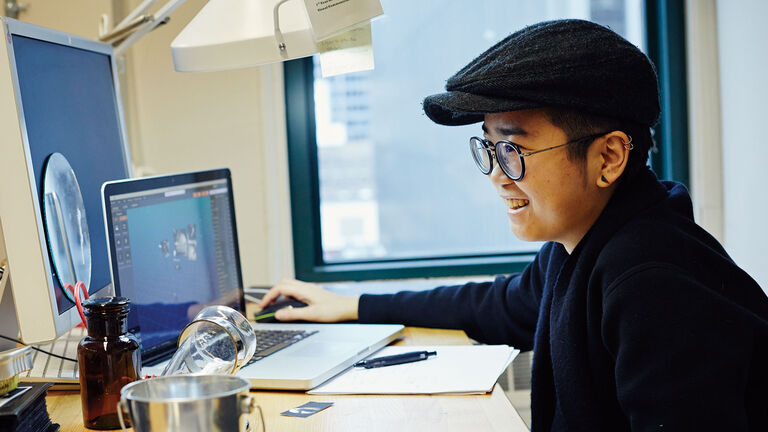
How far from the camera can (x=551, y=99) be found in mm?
934

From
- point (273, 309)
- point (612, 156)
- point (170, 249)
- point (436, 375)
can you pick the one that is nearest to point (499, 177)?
point (612, 156)

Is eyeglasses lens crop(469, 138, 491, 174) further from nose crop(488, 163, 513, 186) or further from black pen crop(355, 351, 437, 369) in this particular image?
black pen crop(355, 351, 437, 369)

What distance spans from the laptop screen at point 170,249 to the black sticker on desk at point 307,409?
0.95ft

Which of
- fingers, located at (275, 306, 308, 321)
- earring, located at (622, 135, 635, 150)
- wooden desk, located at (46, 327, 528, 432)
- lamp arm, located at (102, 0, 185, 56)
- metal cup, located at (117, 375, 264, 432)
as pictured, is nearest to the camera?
metal cup, located at (117, 375, 264, 432)

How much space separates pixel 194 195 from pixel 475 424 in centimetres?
65

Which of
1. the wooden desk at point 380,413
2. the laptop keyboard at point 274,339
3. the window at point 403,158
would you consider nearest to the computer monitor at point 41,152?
the wooden desk at point 380,413

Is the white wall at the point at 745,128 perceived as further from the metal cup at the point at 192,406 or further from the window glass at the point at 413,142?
the metal cup at the point at 192,406

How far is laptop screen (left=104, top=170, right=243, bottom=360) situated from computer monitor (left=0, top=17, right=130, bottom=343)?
0.08 metres

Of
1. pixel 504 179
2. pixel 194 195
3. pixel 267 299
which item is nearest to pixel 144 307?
pixel 194 195

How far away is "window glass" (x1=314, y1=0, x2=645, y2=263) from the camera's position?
2.34 meters

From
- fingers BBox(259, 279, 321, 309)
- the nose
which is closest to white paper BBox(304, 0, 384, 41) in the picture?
the nose

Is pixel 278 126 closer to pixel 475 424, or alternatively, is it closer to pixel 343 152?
pixel 343 152

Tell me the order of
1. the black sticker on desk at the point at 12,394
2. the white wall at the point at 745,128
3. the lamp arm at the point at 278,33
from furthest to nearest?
the white wall at the point at 745,128 < the lamp arm at the point at 278,33 < the black sticker on desk at the point at 12,394

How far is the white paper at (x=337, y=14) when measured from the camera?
1065 mm
